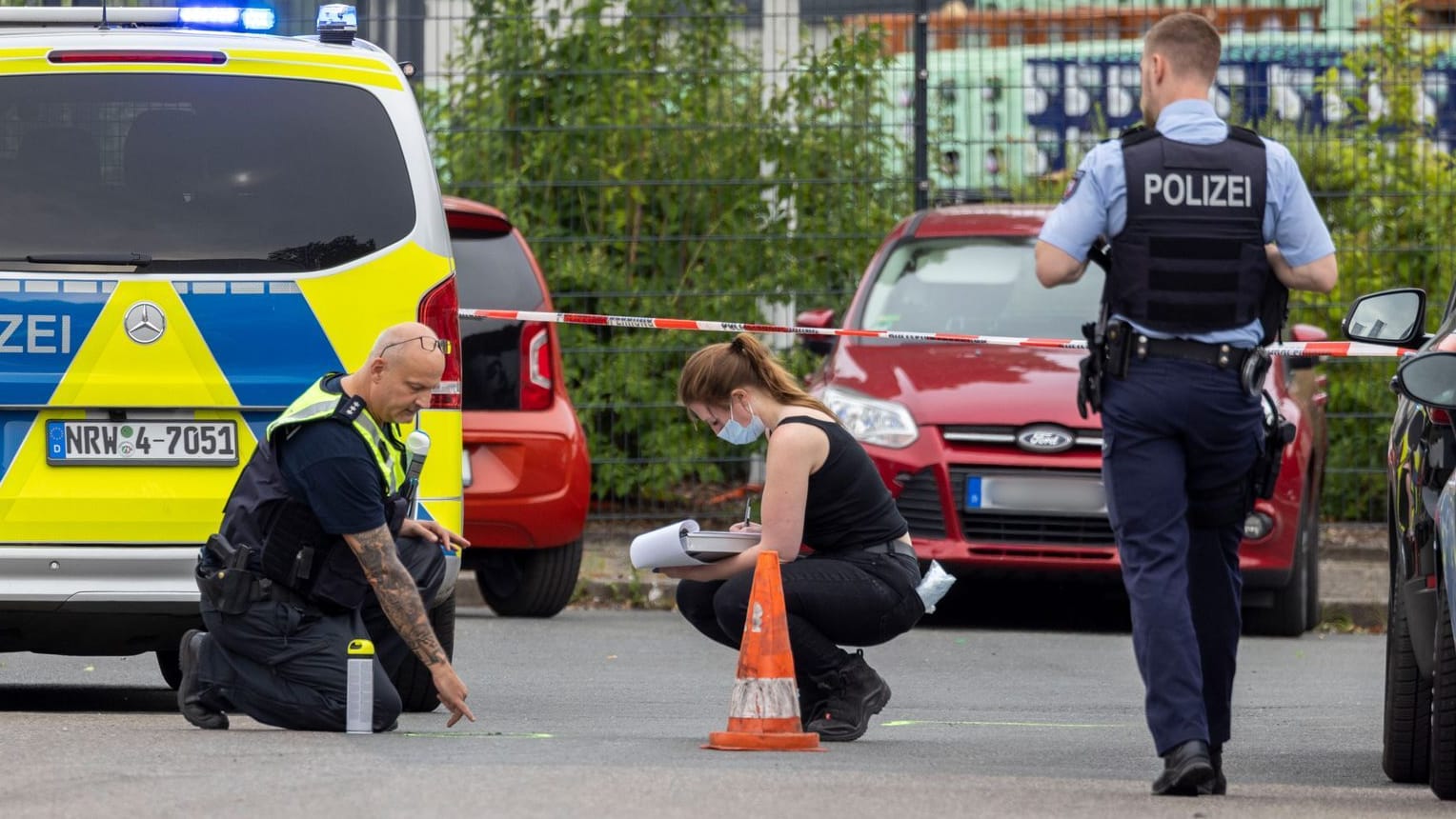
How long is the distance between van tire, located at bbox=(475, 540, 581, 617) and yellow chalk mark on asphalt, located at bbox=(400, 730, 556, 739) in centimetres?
362

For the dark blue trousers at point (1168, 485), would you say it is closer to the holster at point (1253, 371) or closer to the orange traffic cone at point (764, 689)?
the holster at point (1253, 371)

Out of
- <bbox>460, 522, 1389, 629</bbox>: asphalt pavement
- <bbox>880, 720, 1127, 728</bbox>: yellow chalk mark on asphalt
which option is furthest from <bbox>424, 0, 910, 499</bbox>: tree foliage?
<bbox>880, 720, 1127, 728</bbox>: yellow chalk mark on asphalt

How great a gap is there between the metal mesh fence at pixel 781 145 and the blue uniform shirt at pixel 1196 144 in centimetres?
646

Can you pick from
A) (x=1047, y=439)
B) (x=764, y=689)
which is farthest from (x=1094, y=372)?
(x=1047, y=439)

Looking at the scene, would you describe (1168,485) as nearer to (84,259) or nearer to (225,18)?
(84,259)

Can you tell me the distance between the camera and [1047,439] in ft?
31.6

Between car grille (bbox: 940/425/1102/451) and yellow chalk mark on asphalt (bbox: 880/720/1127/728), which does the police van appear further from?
car grille (bbox: 940/425/1102/451)

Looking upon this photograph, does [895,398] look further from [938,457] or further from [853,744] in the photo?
[853,744]

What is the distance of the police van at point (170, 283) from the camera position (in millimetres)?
6531

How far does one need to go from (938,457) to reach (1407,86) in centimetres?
408

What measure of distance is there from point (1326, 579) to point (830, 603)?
5.73 metres

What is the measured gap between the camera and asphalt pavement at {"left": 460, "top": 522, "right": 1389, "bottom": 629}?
1093 cm

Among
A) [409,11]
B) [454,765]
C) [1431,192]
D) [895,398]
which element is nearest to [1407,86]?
[1431,192]

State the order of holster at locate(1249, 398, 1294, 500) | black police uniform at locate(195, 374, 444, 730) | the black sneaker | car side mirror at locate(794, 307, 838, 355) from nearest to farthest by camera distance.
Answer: holster at locate(1249, 398, 1294, 500) < black police uniform at locate(195, 374, 444, 730) < the black sneaker < car side mirror at locate(794, 307, 838, 355)
